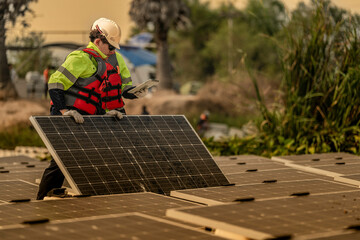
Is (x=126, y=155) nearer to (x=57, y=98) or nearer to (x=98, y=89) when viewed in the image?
(x=98, y=89)

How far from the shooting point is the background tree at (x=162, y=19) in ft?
139

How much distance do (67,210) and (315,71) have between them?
23.3 feet

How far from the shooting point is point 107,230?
4359mm

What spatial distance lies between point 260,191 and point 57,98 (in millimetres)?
1992

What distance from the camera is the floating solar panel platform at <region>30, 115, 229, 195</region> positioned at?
6289mm

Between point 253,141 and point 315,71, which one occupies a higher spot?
point 315,71

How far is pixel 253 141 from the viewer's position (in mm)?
12180

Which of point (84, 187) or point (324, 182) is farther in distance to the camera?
point (324, 182)

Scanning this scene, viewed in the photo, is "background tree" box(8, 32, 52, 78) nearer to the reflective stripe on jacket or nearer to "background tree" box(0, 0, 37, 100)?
"background tree" box(0, 0, 37, 100)

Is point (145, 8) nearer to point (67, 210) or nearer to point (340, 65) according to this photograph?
point (340, 65)

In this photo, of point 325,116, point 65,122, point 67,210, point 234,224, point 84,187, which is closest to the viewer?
point 234,224

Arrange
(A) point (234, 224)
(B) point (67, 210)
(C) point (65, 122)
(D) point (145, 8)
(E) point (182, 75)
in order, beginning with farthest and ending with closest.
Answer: (E) point (182, 75) < (D) point (145, 8) < (C) point (65, 122) < (B) point (67, 210) < (A) point (234, 224)

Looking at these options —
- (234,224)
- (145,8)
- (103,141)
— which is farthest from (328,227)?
(145,8)

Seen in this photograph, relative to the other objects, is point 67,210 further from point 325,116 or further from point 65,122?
point 325,116
